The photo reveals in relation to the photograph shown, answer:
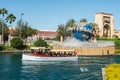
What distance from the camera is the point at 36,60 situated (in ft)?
254

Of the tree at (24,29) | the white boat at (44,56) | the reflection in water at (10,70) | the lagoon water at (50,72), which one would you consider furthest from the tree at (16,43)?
the lagoon water at (50,72)

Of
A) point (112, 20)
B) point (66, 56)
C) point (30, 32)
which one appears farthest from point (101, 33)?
point (66, 56)

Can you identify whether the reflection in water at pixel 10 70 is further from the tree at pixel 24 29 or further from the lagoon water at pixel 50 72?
the tree at pixel 24 29

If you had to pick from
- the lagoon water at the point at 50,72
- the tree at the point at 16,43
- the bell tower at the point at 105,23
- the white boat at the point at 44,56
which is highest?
the bell tower at the point at 105,23

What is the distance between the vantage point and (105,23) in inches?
6609

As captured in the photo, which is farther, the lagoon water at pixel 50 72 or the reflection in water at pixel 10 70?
the reflection in water at pixel 10 70

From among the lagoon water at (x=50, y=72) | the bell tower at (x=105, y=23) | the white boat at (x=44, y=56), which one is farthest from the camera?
the bell tower at (x=105, y=23)

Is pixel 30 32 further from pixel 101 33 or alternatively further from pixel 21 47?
pixel 101 33

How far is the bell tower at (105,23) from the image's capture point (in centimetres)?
16438

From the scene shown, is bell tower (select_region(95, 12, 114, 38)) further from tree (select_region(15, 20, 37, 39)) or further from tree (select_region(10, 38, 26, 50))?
tree (select_region(10, 38, 26, 50))

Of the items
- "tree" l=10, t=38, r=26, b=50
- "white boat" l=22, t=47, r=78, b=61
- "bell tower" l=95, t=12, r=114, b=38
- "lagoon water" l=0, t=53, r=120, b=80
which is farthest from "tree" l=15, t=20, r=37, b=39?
"lagoon water" l=0, t=53, r=120, b=80

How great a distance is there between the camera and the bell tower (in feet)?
539

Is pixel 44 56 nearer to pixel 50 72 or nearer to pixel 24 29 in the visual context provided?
pixel 50 72

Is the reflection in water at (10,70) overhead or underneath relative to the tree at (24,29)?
underneath
